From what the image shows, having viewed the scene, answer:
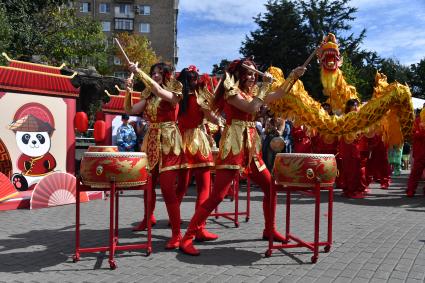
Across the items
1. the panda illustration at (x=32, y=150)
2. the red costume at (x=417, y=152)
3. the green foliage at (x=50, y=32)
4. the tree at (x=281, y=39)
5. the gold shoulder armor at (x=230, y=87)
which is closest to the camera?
the gold shoulder armor at (x=230, y=87)

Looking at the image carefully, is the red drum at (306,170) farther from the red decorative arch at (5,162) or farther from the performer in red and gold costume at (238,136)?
the red decorative arch at (5,162)

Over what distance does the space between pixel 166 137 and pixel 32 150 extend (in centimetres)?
395

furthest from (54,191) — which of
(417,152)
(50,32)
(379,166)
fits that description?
(50,32)

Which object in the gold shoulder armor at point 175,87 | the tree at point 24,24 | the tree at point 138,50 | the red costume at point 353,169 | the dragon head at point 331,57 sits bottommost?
the red costume at point 353,169

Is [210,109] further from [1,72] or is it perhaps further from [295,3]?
[295,3]

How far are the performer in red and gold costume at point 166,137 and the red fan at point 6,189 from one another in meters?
3.10

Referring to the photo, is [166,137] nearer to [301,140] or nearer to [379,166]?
[301,140]

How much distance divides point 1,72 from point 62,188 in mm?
2053

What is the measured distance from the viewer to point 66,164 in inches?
320

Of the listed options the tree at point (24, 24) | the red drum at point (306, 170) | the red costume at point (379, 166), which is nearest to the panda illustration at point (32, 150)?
the red drum at point (306, 170)

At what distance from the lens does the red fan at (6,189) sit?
673 centimetres

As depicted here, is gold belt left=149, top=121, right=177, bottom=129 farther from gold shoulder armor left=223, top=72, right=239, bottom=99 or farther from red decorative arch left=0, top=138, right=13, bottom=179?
red decorative arch left=0, top=138, right=13, bottom=179

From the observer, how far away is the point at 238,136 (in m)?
4.34

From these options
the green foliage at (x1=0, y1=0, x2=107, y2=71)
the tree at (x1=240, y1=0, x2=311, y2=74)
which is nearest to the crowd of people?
the green foliage at (x1=0, y1=0, x2=107, y2=71)
